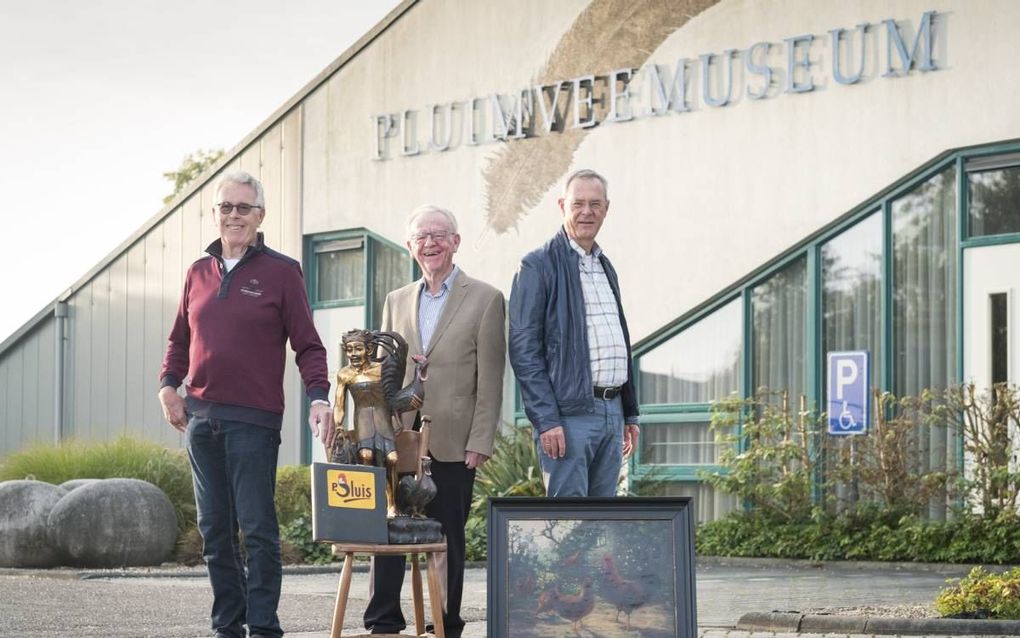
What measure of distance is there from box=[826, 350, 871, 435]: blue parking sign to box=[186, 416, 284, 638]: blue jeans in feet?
31.7

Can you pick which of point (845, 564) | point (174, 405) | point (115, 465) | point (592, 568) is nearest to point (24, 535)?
point (115, 465)

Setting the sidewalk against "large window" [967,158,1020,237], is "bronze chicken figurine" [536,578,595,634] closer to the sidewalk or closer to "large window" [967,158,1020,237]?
the sidewalk

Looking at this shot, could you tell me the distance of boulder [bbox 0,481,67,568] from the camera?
14.3 m

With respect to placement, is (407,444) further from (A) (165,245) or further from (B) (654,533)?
(A) (165,245)

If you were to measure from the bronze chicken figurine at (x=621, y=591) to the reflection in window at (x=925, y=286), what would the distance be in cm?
988

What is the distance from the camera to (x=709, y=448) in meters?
16.9

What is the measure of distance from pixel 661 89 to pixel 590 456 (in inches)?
440

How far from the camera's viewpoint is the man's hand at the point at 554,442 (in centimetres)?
671

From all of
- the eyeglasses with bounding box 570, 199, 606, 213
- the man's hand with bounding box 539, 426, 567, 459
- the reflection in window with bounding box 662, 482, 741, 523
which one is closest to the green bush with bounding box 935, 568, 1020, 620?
the man's hand with bounding box 539, 426, 567, 459

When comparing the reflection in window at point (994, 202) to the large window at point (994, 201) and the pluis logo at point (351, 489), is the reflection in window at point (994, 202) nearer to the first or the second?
the large window at point (994, 201)

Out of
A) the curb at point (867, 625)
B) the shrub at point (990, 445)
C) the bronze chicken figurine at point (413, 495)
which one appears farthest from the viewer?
the shrub at point (990, 445)

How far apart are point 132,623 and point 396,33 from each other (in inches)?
495

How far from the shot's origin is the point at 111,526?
14.4 meters

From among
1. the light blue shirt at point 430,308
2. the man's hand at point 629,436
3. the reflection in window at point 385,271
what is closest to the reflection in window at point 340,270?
the reflection in window at point 385,271
